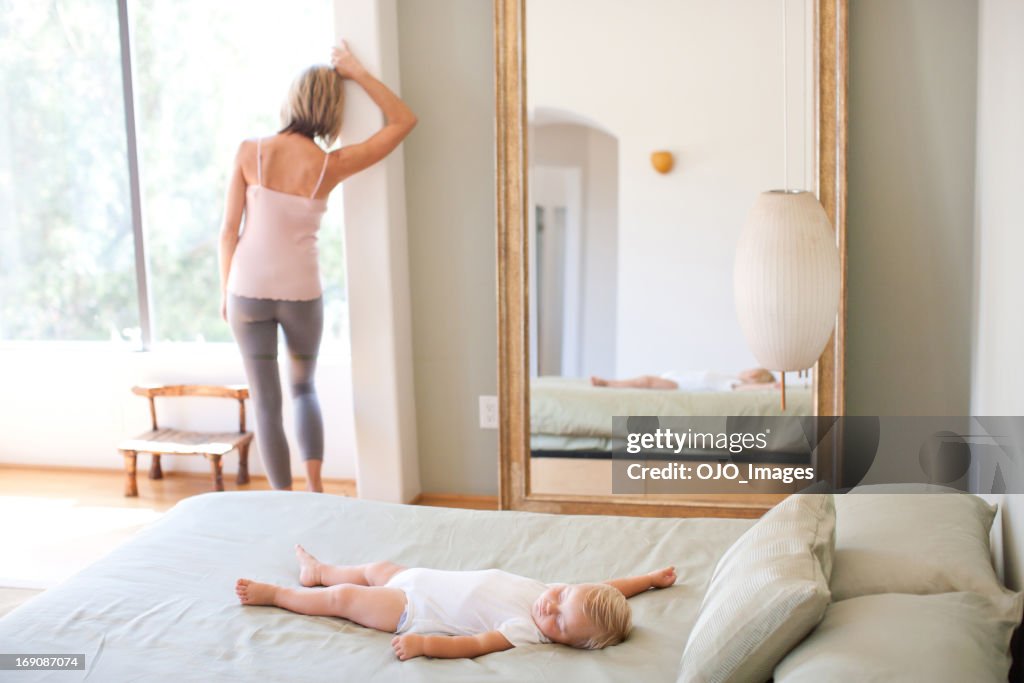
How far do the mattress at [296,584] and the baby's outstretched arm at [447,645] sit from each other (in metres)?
0.02

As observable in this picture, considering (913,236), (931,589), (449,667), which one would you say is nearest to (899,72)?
(913,236)

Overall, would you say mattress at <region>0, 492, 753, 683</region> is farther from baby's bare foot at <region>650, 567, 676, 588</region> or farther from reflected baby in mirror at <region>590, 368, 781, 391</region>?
reflected baby in mirror at <region>590, 368, 781, 391</region>

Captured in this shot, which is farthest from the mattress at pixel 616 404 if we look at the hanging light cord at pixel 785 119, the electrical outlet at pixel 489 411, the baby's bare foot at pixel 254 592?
the baby's bare foot at pixel 254 592

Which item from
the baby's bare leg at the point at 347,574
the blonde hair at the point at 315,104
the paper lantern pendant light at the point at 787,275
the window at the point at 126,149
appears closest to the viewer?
the baby's bare leg at the point at 347,574

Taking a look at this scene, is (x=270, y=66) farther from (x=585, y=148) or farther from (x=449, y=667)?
(x=449, y=667)

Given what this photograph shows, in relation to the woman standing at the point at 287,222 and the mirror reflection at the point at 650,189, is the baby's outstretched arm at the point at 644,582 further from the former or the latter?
the woman standing at the point at 287,222

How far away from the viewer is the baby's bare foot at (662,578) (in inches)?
84.0

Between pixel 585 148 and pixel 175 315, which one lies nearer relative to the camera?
pixel 585 148

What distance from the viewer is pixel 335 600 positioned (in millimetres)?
2094

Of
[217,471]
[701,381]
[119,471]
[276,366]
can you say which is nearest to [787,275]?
[701,381]

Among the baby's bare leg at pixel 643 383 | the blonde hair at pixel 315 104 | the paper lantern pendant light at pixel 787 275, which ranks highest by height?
the blonde hair at pixel 315 104

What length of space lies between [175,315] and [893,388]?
2.92 metres

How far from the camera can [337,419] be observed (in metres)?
4.07

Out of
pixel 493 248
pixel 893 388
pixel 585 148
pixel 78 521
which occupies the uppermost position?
pixel 585 148
